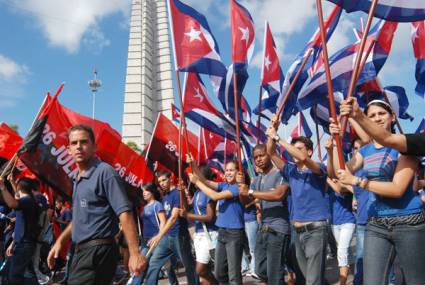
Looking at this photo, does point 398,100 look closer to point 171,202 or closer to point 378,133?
point 171,202

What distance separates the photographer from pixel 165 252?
5637 millimetres

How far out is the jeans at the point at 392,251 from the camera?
2838 mm

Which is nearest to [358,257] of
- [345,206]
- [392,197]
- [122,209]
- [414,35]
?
[345,206]

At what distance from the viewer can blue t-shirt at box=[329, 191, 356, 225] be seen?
19.9 ft

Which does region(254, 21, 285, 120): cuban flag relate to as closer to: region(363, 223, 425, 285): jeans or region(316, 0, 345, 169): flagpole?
region(316, 0, 345, 169): flagpole

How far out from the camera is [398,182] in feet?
9.44

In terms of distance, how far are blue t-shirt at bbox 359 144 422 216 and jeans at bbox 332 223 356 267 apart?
290cm

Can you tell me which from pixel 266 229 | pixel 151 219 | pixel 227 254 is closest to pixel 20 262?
pixel 151 219

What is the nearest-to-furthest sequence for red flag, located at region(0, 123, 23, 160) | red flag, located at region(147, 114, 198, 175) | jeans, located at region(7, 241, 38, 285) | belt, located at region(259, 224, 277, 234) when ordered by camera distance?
belt, located at region(259, 224, 277, 234)
jeans, located at region(7, 241, 38, 285)
red flag, located at region(0, 123, 23, 160)
red flag, located at region(147, 114, 198, 175)

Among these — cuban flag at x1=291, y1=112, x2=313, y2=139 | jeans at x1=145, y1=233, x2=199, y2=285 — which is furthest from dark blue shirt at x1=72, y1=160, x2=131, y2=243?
cuban flag at x1=291, y1=112, x2=313, y2=139

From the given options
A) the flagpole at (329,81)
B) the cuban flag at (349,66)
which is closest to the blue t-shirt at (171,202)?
the cuban flag at (349,66)

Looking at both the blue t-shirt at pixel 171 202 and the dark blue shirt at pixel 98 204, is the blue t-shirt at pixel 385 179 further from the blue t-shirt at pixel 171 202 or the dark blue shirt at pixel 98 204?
the blue t-shirt at pixel 171 202

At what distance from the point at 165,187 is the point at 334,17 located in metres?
3.33

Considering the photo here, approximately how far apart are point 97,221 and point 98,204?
123 mm
